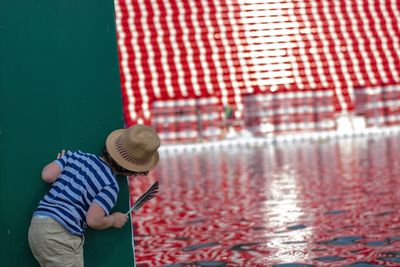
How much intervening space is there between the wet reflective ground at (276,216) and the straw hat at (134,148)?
167 cm

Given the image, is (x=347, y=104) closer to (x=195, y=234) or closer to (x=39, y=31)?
(x=195, y=234)

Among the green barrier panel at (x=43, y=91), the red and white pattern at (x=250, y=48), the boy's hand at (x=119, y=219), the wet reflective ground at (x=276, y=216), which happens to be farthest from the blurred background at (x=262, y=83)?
the boy's hand at (x=119, y=219)

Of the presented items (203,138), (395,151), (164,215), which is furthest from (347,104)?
(164,215)

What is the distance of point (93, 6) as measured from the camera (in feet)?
12.1

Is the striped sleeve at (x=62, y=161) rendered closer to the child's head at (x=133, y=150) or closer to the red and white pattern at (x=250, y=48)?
the child's head at (x=133, y=150)

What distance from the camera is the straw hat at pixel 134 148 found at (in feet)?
11.3

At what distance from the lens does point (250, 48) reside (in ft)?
87.2

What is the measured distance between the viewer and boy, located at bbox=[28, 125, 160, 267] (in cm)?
338

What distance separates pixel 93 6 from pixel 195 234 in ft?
9.78

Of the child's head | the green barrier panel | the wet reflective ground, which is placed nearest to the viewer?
the child's head

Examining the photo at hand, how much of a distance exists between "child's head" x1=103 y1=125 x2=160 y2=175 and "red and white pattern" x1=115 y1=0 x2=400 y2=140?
851 inches

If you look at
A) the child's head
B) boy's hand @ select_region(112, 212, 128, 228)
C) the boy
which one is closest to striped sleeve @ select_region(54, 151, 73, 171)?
the boy

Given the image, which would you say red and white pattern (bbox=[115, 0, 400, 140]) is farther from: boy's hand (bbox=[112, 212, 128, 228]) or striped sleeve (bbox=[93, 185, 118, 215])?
striped sleeve (bbox=[93, 185, 118, 215])

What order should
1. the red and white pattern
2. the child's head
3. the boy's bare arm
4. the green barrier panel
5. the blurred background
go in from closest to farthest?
→ the boy's bare arm → the child's head → the green barrier panel → the blurred background → the red and white pattern
